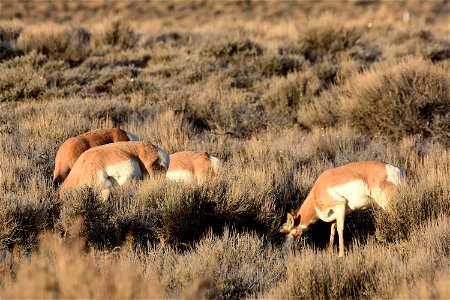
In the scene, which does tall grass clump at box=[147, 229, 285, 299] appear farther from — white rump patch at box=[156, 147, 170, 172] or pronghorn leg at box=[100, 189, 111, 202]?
white rump patch at box=[156, 147, 170, 172]

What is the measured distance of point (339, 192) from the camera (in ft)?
23.8

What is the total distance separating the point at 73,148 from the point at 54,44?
1023cm

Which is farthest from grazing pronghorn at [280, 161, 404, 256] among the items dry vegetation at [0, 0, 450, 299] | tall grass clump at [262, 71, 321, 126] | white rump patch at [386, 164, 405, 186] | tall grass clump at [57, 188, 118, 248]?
tall grass clump at [262, 71, 321, 126]

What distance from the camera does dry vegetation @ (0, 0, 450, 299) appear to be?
17.5 feet

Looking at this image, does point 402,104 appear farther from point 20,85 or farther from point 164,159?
point 20,85

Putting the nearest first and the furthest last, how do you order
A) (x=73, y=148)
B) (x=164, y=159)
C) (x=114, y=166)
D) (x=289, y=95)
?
(x=114, y=166)
(x=164, y=159)
(x=73, y=148)
(x=289, y=95)

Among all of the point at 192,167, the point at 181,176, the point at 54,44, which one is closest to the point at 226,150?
the point at 192,167

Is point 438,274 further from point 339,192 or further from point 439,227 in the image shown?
point 339,192

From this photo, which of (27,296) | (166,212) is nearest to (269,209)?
(166,212)

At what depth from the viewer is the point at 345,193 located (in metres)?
7.26

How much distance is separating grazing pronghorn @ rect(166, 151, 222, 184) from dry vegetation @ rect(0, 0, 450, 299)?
0.31m

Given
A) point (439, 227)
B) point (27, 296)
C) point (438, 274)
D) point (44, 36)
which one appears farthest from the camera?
point (44, 36)

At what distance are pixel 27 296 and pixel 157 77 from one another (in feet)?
41.1

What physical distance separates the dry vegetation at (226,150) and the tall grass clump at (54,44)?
45 millimetres
